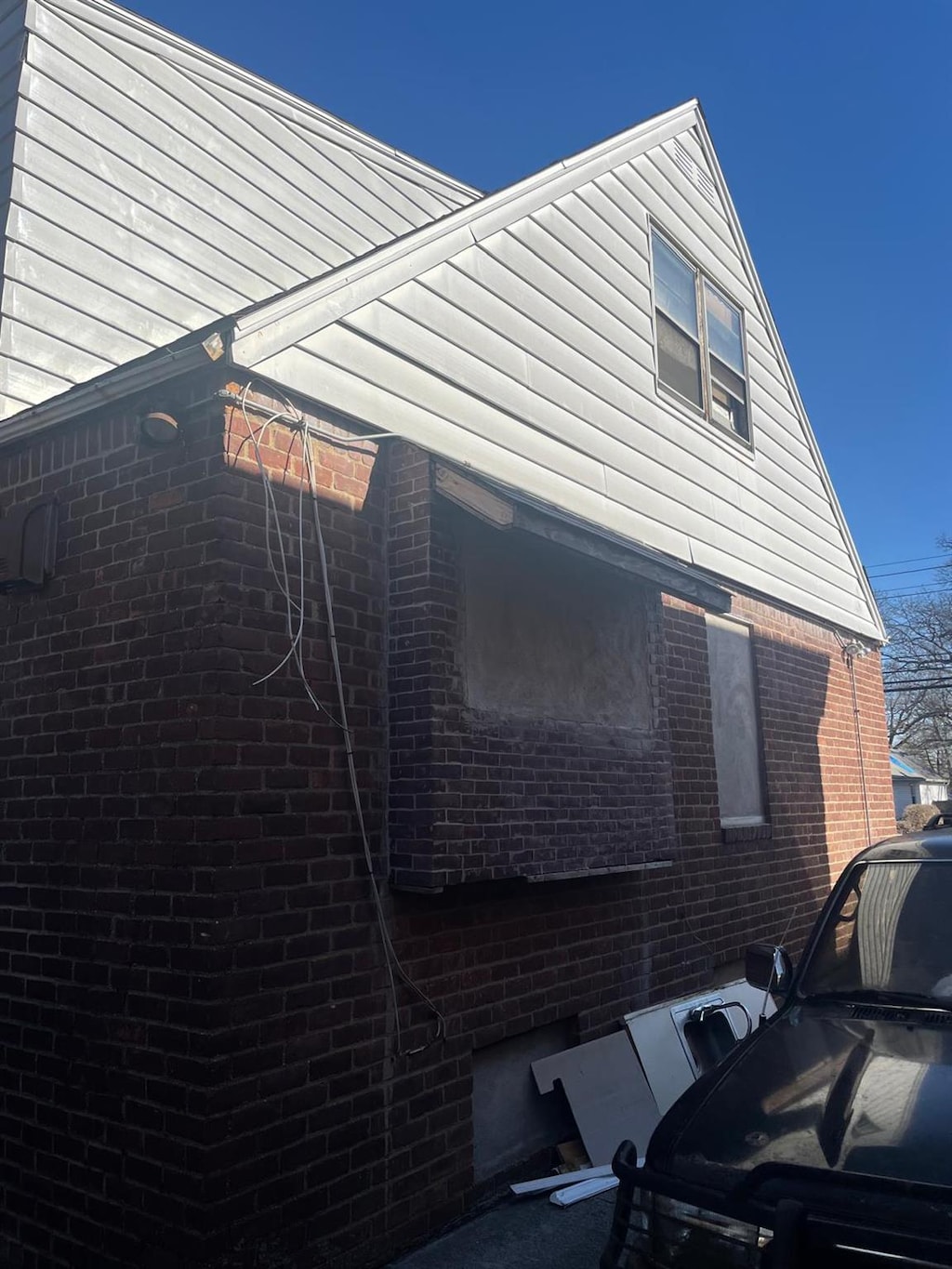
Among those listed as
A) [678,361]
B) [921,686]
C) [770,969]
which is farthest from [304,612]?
[921,686]

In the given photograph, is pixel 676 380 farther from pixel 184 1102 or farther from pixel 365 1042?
pixel 184 1102

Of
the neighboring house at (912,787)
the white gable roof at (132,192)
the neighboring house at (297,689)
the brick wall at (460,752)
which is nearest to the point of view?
the neighboring house at (297,689)

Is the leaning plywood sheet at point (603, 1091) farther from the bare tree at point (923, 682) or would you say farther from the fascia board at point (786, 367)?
the bare tree at point (923, 682)

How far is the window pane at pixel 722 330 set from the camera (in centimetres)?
884

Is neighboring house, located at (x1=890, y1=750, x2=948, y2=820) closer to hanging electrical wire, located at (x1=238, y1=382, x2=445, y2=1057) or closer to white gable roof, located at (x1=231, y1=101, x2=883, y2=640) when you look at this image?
white gable roof, located at (x1=231, y1=101, x2=883, y2=640)

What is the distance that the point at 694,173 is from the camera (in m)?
9.09

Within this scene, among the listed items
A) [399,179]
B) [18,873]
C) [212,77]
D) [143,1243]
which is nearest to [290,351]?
[18,873]

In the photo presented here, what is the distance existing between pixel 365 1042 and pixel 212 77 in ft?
21.6

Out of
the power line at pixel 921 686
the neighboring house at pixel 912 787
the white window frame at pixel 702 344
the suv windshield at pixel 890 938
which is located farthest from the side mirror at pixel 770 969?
the neighboring house at pixel 912 787

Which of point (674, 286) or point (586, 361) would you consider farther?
point (674, 286)

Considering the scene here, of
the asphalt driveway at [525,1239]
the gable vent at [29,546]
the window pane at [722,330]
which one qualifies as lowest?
the asphalt driveway at [525,1239]

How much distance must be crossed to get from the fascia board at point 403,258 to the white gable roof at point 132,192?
186 centimetres

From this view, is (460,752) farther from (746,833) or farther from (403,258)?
(746,833)

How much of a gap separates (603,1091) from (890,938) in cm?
223
